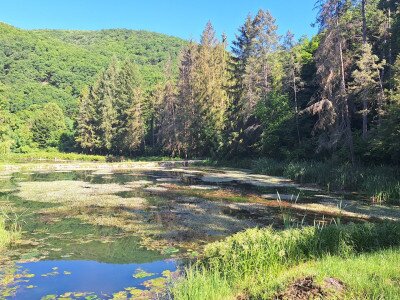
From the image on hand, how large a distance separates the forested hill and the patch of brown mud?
8458cm

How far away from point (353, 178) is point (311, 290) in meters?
18.6

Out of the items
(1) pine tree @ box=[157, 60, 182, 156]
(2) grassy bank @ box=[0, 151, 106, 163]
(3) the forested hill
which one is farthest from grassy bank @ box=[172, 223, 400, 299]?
(3) the forested hill

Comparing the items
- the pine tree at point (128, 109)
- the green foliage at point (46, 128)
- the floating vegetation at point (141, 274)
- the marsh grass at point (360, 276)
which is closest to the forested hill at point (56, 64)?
the green foliage at point (46, 128)

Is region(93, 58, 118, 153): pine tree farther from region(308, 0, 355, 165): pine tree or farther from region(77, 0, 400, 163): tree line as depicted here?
region(308, 0, 355, 165): pine tree

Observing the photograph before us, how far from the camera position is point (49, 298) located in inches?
266

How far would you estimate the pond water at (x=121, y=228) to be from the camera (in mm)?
7637

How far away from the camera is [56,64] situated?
108 meters

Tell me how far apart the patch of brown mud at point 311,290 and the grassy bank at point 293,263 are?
67 millimetres

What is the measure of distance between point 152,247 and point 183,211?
5.62m

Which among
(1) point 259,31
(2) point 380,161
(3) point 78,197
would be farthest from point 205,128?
(3) point 78,197

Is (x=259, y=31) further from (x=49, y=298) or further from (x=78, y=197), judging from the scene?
(x=49, y=298)

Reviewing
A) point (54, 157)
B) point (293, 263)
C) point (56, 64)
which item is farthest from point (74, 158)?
point (56, 64)

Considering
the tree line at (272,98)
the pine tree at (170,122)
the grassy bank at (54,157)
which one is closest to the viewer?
the tree line at (272,98)

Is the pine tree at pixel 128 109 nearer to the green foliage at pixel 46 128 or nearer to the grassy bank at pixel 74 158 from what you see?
the grassy bank at pixel 74 158
